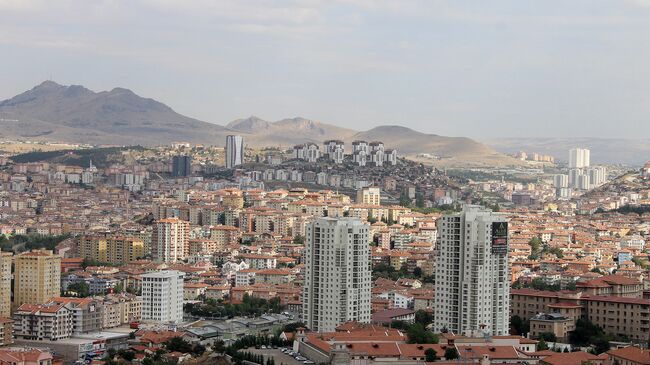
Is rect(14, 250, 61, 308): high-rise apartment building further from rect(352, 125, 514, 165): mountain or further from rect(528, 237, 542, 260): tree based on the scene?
rect(352, 125, 514, 165): mountain

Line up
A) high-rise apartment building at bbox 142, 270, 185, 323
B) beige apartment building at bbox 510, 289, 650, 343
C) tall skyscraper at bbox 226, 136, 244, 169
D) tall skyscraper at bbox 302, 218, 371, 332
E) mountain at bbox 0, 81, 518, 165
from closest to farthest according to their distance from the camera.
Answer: tall skyscraper at bbox 302, 218, 371, 332, beige apartment building at bbox 510, 289, 650, 343, high-rise apartment building at bbox 142, 270, 185, 323, tall skyscraper at bbox 226, 136, 244, 169, mountain at bbox 0, 81, 518, 165

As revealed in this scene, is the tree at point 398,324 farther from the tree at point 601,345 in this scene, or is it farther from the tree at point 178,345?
the tree at point 178,345

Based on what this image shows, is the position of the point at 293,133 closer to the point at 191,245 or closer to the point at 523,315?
the point at 191,245

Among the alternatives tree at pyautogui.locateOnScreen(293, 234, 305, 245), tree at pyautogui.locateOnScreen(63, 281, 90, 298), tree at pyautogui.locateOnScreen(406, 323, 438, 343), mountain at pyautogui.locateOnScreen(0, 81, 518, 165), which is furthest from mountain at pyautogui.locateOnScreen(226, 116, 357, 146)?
tree at pyautogui.locateOnScreen(406, 323, 438, 343)

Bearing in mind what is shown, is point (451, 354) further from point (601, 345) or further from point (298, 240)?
point (298, 240)

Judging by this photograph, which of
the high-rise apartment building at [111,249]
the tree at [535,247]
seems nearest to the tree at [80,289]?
the high-rise apartment building at [111,249]
